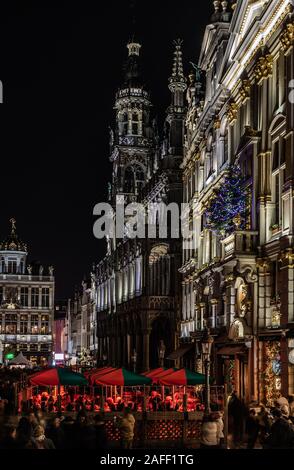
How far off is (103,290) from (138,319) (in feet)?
80.4

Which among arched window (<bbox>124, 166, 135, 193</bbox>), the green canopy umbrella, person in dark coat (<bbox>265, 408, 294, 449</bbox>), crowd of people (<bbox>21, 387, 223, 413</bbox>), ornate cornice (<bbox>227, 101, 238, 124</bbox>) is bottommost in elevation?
crowd of people (<bbox>21, 387, 223, 413</bbox>)

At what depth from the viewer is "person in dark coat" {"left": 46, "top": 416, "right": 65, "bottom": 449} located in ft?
59.9

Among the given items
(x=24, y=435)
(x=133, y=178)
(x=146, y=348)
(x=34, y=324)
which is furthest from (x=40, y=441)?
(x=34, y=324)

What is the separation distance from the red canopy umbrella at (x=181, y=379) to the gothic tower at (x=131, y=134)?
50.5 metres

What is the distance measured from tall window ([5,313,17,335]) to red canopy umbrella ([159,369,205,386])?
105318mm

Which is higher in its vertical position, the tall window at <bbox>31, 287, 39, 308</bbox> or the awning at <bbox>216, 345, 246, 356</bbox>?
the tall window at <bbox>31, 287, 39, 308</bbox>

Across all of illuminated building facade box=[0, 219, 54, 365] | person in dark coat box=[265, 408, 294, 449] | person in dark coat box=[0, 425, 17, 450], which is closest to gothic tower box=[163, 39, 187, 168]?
person in dark coat box=[265, 408, 294, 449]

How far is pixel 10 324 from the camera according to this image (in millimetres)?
133250

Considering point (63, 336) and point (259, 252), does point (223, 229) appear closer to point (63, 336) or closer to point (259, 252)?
point (259, 252)

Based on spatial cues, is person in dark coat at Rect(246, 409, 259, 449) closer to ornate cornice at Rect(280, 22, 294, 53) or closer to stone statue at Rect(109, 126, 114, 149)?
ornate cornice at Rect(280, 22, 294, 53)

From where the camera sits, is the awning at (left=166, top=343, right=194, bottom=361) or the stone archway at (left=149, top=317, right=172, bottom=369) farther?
the stone archway at (left=149, top=317, right=172, bottom=369)

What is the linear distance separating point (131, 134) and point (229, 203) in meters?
49.9

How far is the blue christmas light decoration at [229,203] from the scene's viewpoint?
115 ft

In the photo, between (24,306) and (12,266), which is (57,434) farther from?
(12,266)
